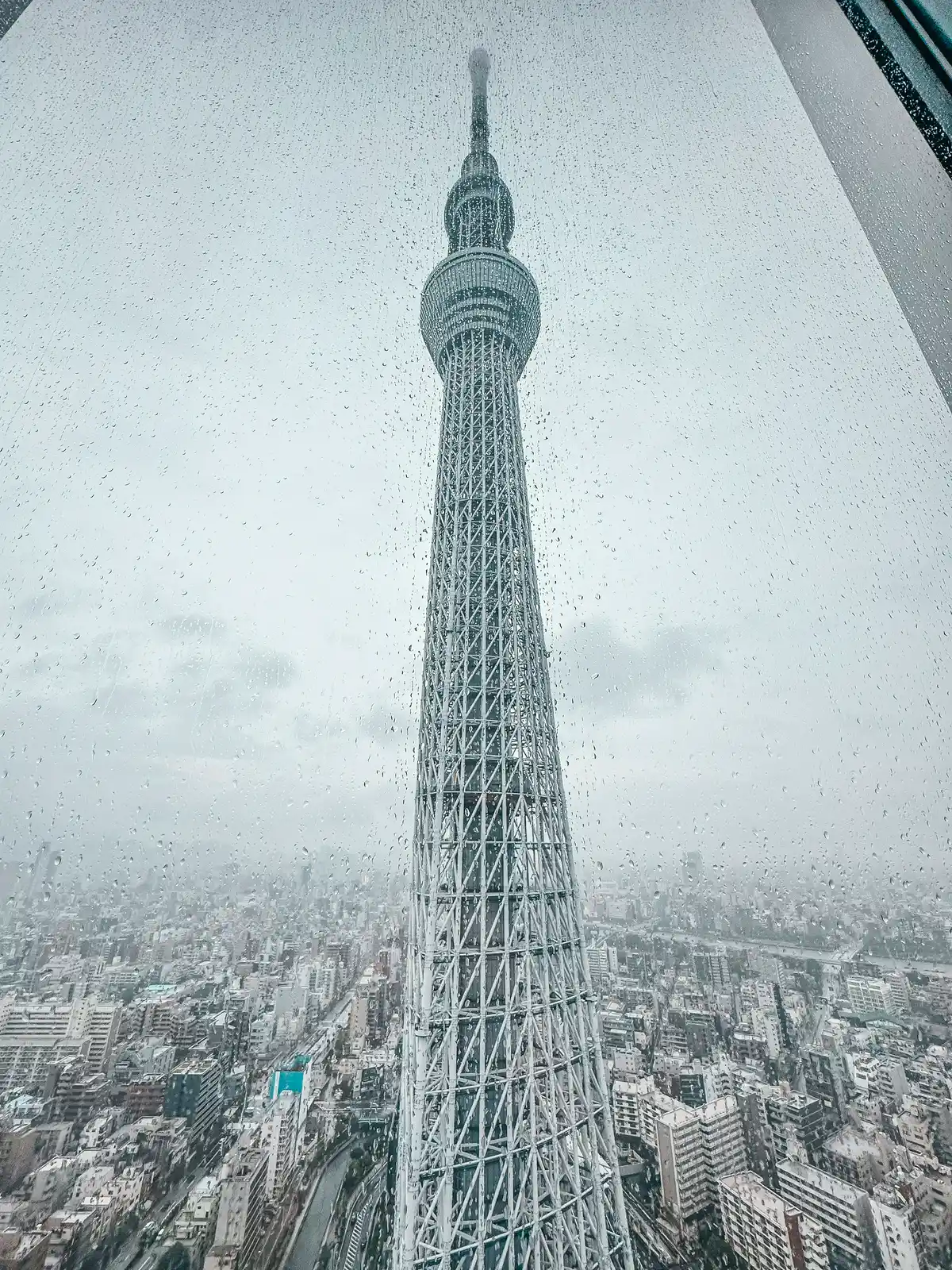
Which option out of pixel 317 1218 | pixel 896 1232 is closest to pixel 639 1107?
pixel 896 1232

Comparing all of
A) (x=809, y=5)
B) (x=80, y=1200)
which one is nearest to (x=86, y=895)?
(x=80, y=1200)

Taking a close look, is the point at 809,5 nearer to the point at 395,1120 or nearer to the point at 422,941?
the point at 422,941

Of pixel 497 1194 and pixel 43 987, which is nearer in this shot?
pixel 43 987

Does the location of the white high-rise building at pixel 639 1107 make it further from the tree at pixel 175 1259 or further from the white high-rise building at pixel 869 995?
the tree at pixel 175 1259

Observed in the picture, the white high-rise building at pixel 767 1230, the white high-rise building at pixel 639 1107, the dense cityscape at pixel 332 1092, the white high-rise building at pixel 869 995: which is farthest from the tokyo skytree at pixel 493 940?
the white high-rise building at pixel 869 995

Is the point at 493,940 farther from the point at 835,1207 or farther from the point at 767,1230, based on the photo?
the point at 835,1207

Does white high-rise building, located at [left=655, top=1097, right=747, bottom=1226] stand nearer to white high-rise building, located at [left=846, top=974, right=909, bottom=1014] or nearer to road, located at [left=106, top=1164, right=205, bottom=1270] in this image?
white high-rise building, located at [left=846, top=974, right=909, bottom=1014]

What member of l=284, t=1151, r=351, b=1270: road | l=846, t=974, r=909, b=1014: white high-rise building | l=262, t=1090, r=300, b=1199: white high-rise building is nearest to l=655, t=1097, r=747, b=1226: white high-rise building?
l=846, t=974, r=909, b=1014: white high-rise building

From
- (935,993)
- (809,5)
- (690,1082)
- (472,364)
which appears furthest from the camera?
(472,364)
